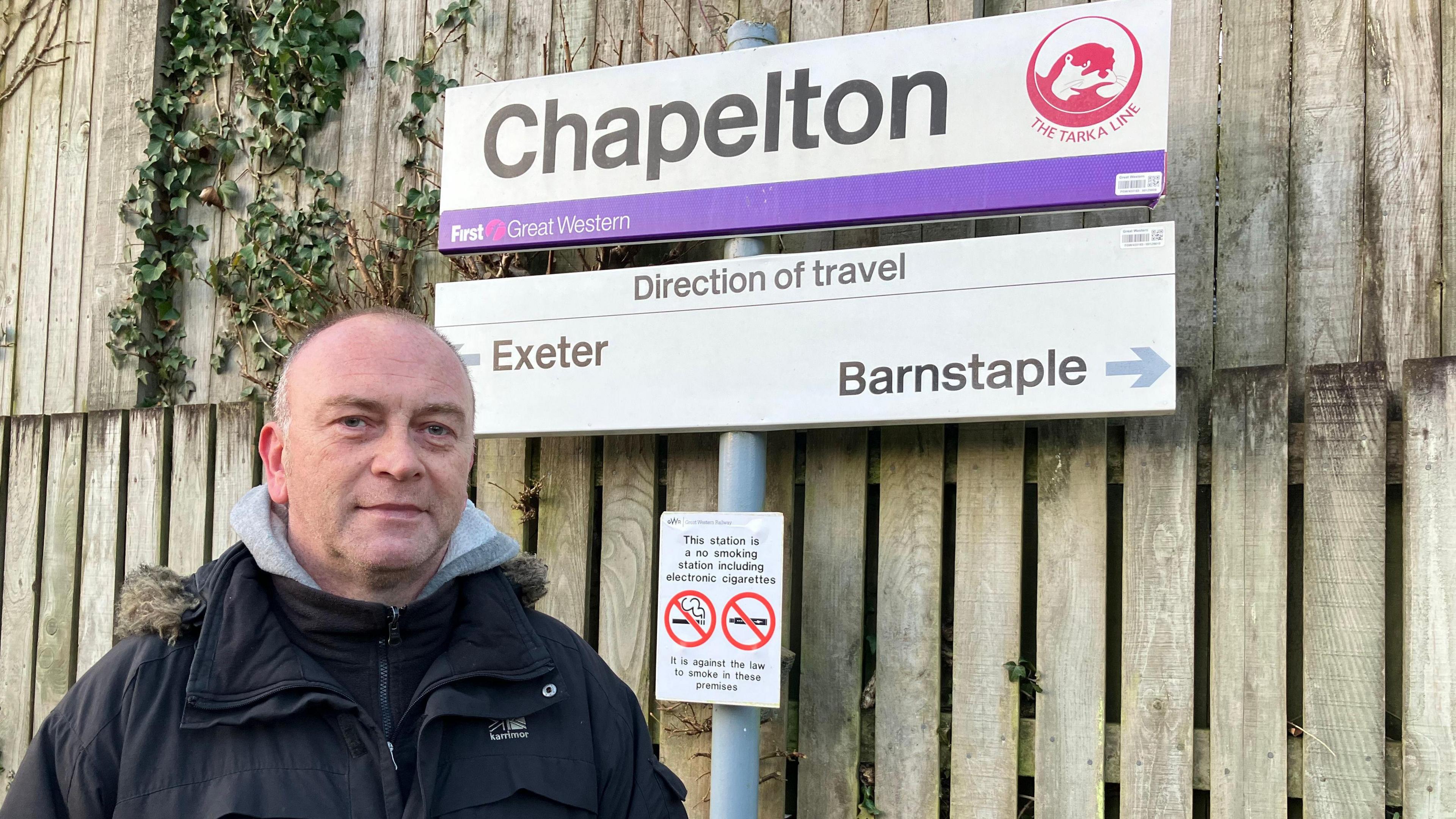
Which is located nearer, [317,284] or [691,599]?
[691,599]

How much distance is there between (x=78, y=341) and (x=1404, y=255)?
4874 millimetres

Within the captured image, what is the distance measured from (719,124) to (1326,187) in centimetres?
172

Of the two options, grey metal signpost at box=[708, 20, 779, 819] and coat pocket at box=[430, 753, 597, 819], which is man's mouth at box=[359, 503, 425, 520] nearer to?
coat pocket at box=[430, 753, 597, 819]

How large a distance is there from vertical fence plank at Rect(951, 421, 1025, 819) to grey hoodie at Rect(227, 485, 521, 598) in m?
1.58

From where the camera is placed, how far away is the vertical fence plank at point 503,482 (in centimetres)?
402

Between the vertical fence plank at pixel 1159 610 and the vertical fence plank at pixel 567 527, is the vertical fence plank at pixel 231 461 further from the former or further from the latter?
the vertical fence plank at pixel 1159 610

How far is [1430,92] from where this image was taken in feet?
10.4

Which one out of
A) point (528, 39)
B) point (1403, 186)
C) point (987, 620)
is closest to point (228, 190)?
point (528, 39)

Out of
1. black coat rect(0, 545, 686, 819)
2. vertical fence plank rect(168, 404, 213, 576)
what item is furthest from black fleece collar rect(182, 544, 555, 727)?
vertical fence plank rect(168, 404, 213, 576)

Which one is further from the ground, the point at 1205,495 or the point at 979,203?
the point at 979,203

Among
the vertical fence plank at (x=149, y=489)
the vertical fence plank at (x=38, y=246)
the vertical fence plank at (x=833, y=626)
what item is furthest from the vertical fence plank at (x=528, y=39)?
the vertical fence plank at (x=38, y=246)

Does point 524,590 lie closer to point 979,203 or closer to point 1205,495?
point 979,203

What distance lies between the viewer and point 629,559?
3816 mm

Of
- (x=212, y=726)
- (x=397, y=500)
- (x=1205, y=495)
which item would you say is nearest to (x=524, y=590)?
(x=397, y=500)
